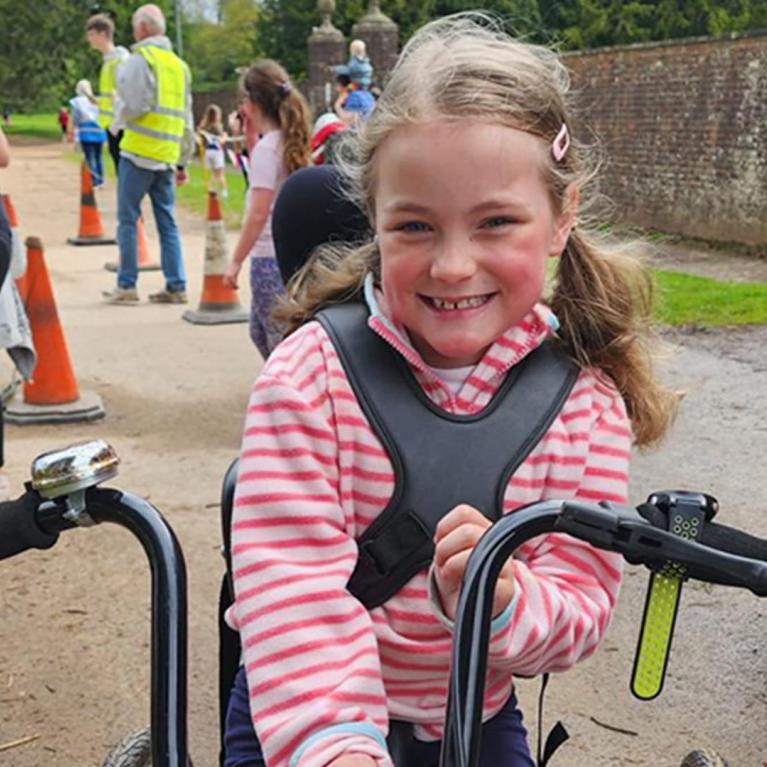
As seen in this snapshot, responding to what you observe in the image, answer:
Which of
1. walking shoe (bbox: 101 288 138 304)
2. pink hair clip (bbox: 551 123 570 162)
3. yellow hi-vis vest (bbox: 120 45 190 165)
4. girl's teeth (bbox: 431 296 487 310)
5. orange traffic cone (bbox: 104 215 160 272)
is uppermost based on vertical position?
pink hair clip (bbox: 551 123 570 162)

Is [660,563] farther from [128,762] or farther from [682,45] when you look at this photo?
[682,45]

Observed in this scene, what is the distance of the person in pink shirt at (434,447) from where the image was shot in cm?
152

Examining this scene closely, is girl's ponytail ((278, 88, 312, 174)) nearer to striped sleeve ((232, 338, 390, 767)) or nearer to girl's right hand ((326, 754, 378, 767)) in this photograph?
striped sleeve ((232, 338, 390, 767))

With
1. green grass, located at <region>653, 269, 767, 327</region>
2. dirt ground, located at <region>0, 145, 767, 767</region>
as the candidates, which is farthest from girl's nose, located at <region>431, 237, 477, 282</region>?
green grass, located at <region>653, 269, 767, 327</region>

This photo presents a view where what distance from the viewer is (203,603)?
12.0 ft

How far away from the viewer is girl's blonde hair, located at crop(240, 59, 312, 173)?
196 inches

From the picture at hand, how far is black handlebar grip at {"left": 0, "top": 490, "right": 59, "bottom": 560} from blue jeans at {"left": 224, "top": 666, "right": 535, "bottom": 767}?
48 centimetres

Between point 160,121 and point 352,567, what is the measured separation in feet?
23.3

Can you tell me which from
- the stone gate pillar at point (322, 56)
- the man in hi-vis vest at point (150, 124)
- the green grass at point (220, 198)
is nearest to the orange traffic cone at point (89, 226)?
the green grass at point (220, 198)

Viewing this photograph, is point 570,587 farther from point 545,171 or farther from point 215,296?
point 215,296

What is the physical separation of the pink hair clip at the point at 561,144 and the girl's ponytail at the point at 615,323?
0.72 feet

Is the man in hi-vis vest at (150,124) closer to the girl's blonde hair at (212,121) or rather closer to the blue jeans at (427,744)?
the blue jeans at (427,744)

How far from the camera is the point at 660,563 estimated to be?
1.19 metres

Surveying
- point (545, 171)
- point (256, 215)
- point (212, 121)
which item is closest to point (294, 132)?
point (256, 215)
